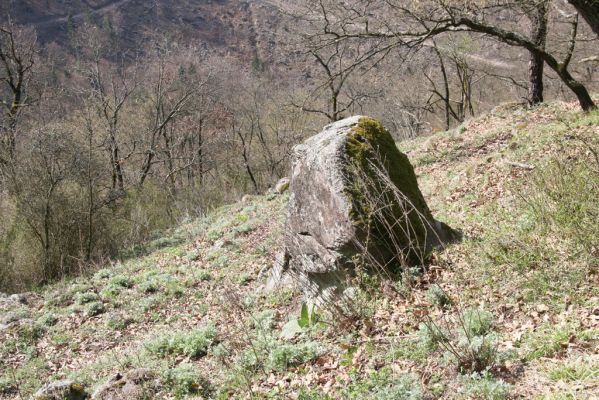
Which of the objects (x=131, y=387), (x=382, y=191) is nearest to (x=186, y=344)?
(x=131, y=387)

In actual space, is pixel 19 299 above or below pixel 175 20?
below

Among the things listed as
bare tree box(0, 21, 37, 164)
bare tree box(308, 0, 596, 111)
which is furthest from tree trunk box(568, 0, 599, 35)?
bare tree box(0, 21, 37, 164)

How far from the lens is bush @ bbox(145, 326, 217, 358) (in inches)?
237

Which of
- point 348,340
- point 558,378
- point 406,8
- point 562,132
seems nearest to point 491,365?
point 558,378

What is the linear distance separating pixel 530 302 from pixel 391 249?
1.84m

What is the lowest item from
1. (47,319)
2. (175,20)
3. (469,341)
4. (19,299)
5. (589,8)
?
(19,299)

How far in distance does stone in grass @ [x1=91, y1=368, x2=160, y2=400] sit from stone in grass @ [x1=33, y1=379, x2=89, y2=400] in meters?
0.50

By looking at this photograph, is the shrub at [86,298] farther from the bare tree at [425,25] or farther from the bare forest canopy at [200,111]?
the bare tree at [425,25]

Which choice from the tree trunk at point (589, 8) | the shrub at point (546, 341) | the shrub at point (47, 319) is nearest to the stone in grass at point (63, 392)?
the shrub at point (47, 319)

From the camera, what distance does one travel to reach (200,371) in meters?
5.37

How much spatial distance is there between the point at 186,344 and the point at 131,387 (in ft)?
3.56

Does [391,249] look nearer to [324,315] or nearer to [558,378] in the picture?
[324,315]

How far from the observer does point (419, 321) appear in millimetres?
4043

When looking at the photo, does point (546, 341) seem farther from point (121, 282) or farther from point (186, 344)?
point (121, 282)
